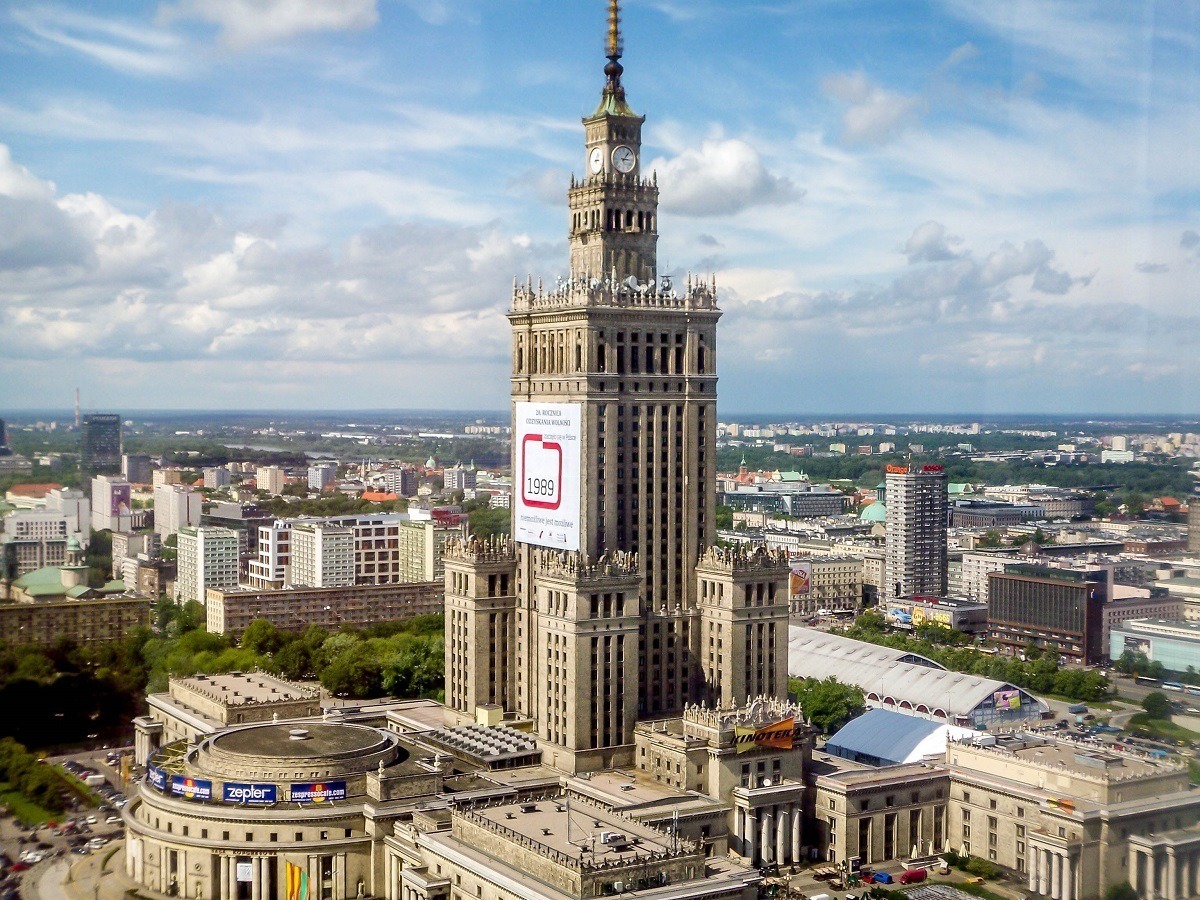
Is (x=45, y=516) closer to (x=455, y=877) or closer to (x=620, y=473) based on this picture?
(x=620, y=473)

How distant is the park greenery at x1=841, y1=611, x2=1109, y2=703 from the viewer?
96.4 meters

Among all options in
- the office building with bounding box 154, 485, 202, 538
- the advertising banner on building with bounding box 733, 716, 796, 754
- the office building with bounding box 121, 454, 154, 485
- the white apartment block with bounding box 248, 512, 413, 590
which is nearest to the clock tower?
the advertising banner on building with bounding box 733, 716, 796, 754

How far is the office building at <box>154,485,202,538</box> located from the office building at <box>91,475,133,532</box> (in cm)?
755

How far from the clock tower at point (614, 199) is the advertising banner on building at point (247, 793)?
92.4 feet

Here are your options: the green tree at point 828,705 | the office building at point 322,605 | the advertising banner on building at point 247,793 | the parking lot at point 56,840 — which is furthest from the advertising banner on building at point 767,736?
the office building at point 322,605

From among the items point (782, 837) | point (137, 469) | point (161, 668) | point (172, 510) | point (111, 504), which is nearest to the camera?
point (782, 837)

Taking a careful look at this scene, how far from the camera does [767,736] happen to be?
60000 mm

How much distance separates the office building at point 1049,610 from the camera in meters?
103

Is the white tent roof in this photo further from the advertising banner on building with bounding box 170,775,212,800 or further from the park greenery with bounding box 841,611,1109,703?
the advertising banner on building with bounding box 170,775,212,800

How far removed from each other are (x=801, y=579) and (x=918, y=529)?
46.0ft

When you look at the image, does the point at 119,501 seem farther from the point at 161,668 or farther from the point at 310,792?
the point at 310,792

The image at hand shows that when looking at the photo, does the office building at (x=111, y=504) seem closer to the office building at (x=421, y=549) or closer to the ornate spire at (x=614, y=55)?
the office building at (x=421, y=549)

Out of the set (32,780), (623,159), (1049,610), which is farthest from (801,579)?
(32,780)

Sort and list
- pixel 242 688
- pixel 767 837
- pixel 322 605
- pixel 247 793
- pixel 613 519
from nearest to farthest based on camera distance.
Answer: pixel 247 793 → pixel 767 837 → pixel 613 519 → pixel 242 688 → pixel 322 605
